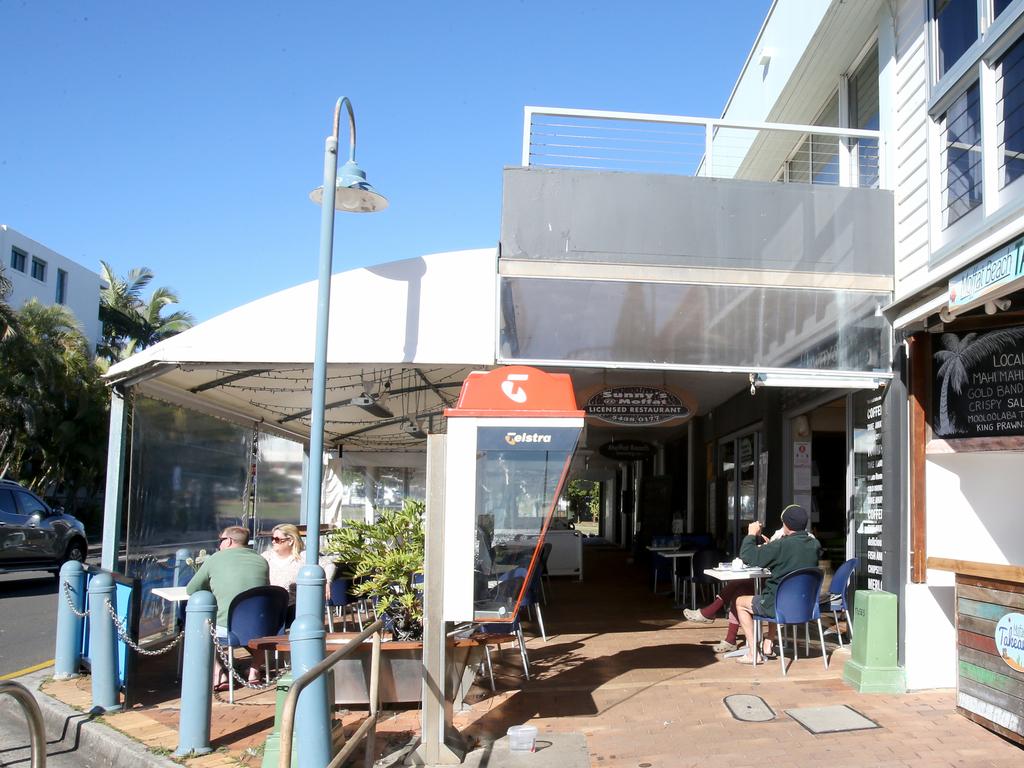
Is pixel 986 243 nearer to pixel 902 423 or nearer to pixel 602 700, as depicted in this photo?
pixel 902 423

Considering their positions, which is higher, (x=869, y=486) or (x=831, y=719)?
(x=869, y=486)

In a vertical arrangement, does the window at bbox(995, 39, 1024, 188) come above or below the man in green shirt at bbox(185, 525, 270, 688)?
Answer: above

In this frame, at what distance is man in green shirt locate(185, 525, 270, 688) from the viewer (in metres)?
7.08

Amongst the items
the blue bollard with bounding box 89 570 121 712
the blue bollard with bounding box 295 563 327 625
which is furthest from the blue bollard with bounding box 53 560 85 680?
the blue bollard with bounding box 295 563 327 625

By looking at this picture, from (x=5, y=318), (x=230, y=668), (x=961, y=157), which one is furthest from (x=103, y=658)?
(x=5, y=318)

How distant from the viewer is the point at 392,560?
20.5 feet

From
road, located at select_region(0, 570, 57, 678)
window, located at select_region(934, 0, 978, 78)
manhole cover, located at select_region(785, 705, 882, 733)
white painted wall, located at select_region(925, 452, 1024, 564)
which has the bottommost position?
road, located at select_region(0, 570, 57, 678)

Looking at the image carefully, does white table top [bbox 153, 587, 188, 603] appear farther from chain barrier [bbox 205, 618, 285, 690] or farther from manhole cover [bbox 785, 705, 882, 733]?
manhole cover [bbox 785, 705, 882, 733]

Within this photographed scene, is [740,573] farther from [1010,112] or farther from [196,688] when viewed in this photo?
[196,688]

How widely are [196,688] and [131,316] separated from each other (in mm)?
39028

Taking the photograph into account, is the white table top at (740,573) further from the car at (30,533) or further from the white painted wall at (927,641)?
the car at (30,533)

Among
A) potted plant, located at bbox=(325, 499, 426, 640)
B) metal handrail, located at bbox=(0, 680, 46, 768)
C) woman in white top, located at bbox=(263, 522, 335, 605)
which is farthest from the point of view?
woman in white top, located at bbox=(263, 522, 335, 605)

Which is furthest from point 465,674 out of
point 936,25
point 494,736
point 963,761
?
point 936,25

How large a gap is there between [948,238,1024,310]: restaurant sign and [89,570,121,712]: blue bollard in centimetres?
647
